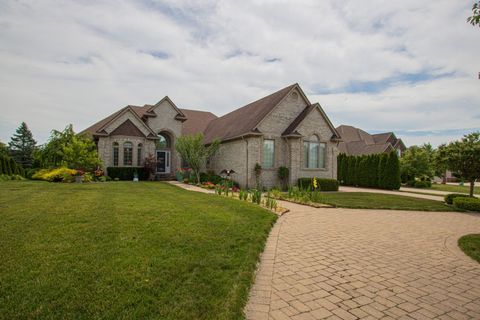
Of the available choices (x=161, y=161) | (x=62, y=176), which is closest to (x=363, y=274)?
(x=62, y=176)

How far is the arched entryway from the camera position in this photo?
2605cm

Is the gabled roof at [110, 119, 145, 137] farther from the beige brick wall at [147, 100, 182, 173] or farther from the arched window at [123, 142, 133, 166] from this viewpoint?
the beige brick wall at [147, 100, 182, 173]

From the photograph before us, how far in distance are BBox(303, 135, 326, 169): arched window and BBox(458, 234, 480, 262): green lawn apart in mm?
13596

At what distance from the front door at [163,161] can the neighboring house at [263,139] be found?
137 centimetres

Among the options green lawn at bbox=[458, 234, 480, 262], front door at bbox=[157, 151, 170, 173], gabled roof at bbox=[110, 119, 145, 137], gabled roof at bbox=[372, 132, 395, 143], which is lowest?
green lawn at bbox=[458, 234, 480, 262]

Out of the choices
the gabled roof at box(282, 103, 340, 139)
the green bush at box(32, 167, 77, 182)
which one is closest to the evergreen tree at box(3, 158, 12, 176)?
the green bush at box(32, 167, 77, 182)

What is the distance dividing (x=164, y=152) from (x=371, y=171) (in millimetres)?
19766

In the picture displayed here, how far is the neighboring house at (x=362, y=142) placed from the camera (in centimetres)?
3727

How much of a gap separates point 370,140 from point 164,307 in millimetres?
50408

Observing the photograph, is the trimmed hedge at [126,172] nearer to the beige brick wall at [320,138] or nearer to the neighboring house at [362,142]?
the beige brick wall at [320,138]

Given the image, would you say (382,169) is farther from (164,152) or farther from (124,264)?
(124,264)

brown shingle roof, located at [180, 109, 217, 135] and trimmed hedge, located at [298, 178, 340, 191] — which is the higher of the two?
brown shingle roof, located at [180, 109, 217, 135]

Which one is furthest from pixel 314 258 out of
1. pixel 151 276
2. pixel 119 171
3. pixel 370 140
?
pixel 370 140

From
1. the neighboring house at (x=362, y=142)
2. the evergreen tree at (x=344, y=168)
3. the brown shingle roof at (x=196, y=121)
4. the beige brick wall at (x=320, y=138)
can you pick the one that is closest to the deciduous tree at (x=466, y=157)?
the beige brick wall at (x=320, y=138)
